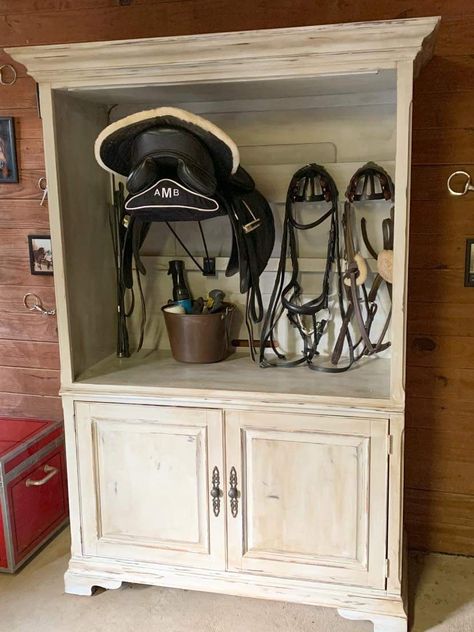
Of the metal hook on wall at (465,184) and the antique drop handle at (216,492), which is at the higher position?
the metal hook on wall at (465,184)

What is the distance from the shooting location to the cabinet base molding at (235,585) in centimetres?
194

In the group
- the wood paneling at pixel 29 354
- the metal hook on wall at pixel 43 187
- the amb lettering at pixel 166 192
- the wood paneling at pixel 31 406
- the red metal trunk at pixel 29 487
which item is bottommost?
the red metal trunk at pixel 29 487

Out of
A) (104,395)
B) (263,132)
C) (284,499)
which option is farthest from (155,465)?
(263,132)

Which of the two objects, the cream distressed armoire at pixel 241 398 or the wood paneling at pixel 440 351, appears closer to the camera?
the cream distressed armoire at pixel 241 398

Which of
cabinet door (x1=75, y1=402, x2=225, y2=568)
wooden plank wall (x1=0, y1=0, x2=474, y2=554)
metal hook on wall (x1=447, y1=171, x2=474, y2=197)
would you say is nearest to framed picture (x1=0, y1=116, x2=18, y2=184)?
wooden plank wall (x1=0, y1=0, x2=474, y2=554)

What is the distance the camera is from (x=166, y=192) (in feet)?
6.12

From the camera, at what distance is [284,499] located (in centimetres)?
198

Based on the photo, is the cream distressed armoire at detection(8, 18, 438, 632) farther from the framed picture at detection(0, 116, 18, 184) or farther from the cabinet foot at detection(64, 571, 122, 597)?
the framed picture at detection(0, 116, 18, 184)

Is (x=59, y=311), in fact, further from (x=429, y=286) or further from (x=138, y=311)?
(x=429, y=286)

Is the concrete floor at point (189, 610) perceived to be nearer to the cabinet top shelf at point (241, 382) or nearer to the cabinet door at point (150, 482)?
the cabinet door at point (150, 482)

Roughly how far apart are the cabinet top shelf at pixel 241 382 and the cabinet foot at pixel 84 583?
0.63 m

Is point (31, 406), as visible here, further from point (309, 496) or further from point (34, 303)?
point (309, 496)

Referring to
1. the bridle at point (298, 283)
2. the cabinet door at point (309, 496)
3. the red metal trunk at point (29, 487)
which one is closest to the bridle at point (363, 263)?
the bridle at point (298, 283)

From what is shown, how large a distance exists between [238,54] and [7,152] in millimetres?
1178
